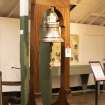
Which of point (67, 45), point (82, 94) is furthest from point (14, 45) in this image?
point (67, 45)

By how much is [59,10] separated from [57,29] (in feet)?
1.48

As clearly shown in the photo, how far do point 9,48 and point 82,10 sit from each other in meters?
2.42

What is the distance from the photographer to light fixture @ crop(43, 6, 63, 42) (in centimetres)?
439

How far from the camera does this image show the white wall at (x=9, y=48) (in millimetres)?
7953

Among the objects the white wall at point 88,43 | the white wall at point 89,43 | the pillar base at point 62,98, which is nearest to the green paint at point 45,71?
the pillar base at point 62,98

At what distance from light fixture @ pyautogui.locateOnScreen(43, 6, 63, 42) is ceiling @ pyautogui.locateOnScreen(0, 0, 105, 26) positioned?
2.99m

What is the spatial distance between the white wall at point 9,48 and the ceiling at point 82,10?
0.83 ft

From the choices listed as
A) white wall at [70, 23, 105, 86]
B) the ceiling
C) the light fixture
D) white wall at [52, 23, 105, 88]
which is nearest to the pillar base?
the light fixture

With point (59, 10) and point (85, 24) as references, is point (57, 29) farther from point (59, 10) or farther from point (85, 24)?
point (85, 24)

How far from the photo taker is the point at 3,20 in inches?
314

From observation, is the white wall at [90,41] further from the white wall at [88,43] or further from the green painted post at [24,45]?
the green painted post at [24,45]

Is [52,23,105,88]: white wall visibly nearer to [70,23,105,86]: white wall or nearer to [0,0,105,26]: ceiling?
[70,23,105,86]: white wall

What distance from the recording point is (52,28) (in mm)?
4461

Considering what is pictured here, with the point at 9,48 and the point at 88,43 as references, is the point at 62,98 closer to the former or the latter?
the point at 9,48
